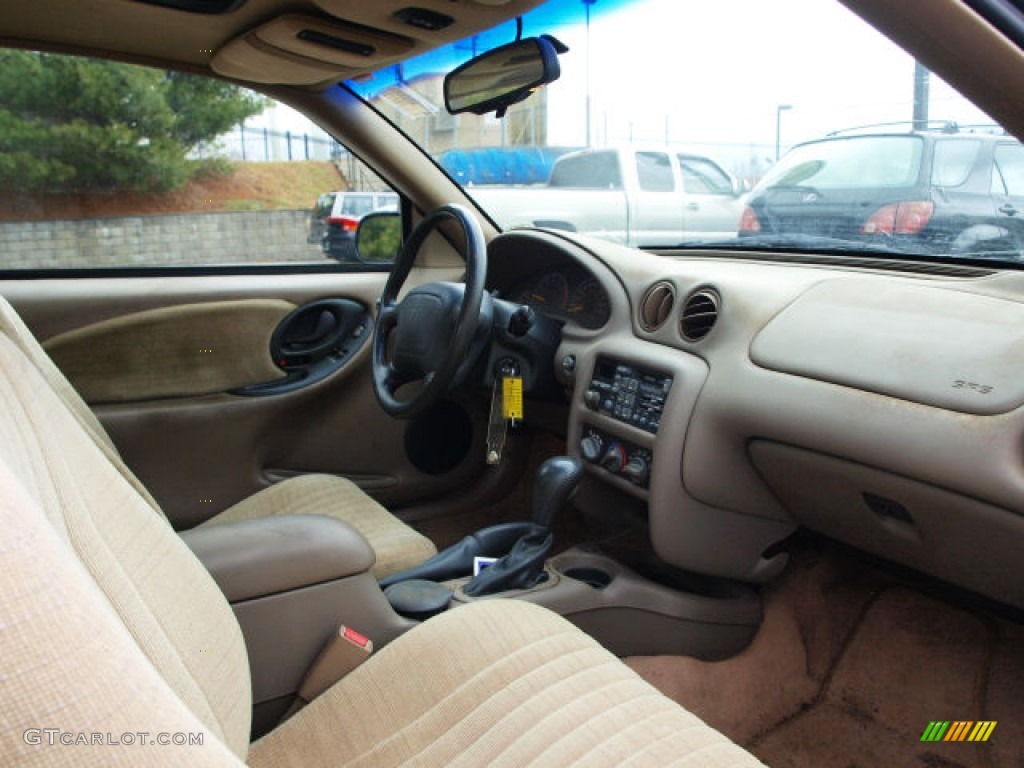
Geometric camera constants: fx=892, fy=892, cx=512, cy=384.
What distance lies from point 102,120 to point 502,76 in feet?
3.68

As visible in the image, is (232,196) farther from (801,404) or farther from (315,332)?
(801,404)

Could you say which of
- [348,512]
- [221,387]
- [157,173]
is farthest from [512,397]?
[157,173]

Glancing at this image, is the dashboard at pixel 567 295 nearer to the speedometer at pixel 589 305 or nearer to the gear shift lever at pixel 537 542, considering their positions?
the speedometer at pixel 589 305

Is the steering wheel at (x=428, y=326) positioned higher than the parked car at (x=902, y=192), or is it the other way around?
the parked car at (x=902, y=192)

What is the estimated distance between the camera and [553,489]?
1.88m

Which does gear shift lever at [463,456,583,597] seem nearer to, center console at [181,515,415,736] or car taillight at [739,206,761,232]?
center console at [181,515,415,736]

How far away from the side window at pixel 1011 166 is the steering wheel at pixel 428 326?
100 centimetres

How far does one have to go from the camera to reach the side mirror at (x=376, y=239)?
9.04ft

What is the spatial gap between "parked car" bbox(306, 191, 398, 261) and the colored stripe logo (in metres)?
1.93

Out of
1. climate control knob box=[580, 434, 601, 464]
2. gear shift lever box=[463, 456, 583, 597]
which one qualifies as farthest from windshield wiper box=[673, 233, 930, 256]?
gear shift lever box=[463, 456, 583, 597]

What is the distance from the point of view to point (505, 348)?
7.30 feet

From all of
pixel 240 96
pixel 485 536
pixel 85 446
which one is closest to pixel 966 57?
pixel 85 446

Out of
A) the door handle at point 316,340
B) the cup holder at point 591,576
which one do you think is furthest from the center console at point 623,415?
the door handle at point 316,340

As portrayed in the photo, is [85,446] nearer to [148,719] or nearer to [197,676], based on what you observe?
[197,676]
